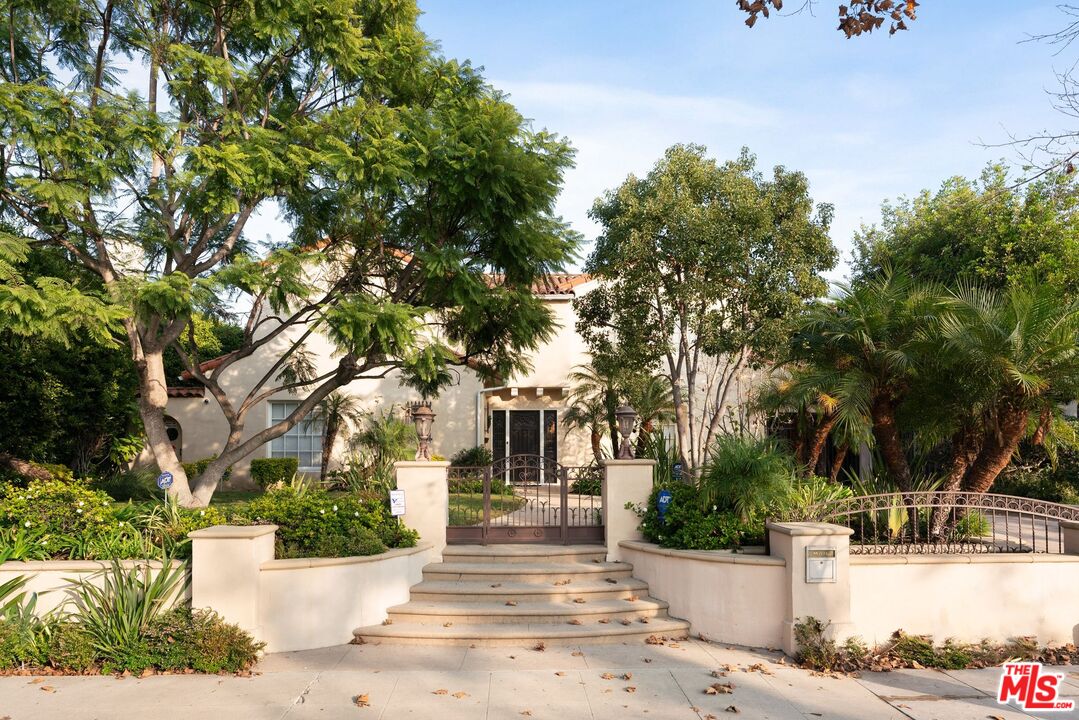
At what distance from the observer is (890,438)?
1020 centimetres

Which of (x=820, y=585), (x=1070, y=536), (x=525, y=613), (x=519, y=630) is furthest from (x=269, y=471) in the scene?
(x=1070, y=536)

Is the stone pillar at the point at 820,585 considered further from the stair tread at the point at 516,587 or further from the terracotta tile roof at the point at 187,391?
the terracotta tile roof at the point at 187,391

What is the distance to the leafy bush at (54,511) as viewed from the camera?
26.7 feet

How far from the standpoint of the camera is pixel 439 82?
35.4 feet

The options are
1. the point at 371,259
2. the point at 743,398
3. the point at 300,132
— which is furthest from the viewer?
the point at 743,398

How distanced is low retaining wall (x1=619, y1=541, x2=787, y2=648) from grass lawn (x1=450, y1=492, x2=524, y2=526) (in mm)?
3629

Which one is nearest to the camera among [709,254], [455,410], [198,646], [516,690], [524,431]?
[516,690]

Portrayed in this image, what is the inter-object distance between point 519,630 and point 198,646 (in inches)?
133

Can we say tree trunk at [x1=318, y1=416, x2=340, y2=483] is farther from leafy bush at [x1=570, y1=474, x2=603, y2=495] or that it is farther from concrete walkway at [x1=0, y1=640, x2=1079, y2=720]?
concrete walkway at [x1=0, y1=640, x2=1079, y2=720]

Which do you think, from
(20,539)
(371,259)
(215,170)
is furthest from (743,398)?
(20,539)

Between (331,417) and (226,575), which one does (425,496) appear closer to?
(226,575)

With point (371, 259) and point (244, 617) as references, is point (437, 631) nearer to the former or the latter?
point (244, 617)

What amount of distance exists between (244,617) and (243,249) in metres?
6.87

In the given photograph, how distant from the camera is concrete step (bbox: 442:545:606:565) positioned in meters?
9.73
